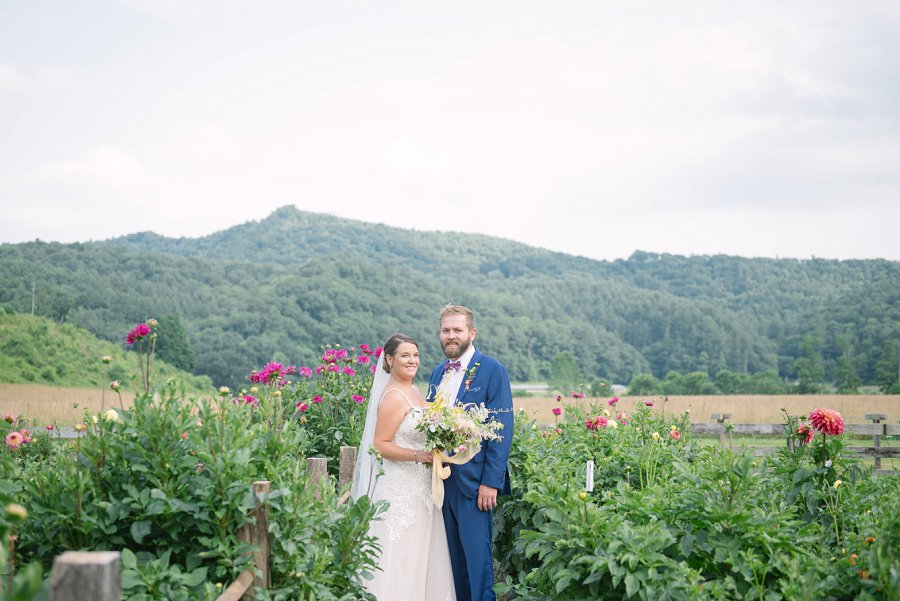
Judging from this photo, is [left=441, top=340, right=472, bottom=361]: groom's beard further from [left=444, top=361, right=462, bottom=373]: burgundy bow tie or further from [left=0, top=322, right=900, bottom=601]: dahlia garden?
[left=0, top=322, right=900, bottom=601]: dahlia garden

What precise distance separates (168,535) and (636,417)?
4732 mm

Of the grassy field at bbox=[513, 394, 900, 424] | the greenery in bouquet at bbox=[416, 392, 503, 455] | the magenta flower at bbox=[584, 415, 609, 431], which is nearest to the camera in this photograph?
the greenery in bouquet at bbox=[416, 392, 503, 455]

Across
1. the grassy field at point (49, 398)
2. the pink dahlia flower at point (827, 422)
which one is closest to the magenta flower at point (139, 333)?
the pink dahlia flower at point (827, 422)

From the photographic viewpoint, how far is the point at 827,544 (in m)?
3.92

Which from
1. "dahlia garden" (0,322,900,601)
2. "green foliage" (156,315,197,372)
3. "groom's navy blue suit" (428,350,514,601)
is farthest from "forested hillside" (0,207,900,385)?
"dahlia garden" (0,322,900,601)

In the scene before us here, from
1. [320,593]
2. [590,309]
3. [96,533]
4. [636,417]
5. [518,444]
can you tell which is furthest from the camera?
[590,309]

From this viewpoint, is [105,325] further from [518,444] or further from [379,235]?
[379,235]

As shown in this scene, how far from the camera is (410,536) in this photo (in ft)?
15.8

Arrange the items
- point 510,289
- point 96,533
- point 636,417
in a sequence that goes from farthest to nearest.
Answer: point 510,289
point 636,417
point 96,533

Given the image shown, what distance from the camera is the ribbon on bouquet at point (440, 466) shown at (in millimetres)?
4617

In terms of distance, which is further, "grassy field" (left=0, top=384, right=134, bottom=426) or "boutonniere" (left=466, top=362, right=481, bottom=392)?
"grassy field" (left=0, top=384, right=134, bottom=426)

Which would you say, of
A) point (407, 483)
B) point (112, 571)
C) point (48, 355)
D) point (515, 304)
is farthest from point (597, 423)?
point (515, 304)

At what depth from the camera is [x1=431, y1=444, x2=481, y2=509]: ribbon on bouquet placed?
4617 mm

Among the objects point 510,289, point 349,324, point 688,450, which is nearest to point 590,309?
point 510,289
